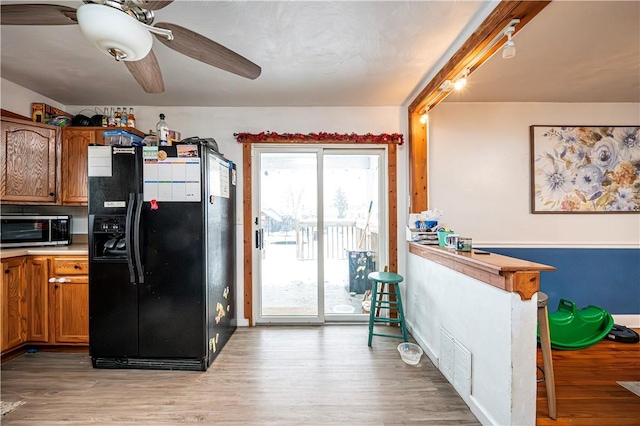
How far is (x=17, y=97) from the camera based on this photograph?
2.81 m

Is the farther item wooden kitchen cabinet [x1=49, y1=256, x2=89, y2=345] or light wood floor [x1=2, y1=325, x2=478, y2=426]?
wooden kitchen cabinet [x1=49, y1=256, x2=89, y2=345]

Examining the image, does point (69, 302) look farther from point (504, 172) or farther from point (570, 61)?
point (570, 61)

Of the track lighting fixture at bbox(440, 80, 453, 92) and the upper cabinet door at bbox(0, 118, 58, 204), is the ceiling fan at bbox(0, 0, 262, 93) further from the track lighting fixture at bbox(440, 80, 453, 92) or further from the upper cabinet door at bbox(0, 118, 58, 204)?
the upper cabinet door at bbox(0, 118, 58, 204)

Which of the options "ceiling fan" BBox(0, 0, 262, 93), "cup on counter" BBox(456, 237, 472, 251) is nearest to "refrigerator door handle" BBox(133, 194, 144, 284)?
"ceiling fan" BBox(0, 0, 262, 93)

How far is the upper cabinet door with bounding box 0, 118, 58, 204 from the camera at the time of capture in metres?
2.62

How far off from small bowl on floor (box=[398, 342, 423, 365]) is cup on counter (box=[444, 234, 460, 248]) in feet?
3.21

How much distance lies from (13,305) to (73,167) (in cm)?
140

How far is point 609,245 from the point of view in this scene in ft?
10.6

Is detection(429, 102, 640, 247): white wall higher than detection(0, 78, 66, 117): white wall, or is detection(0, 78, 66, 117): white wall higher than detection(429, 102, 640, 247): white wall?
detection(0, 78, 66, 117): white wall

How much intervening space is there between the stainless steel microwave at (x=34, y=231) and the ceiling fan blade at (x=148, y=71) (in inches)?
78.8

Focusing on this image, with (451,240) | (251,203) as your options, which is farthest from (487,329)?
(251,203)

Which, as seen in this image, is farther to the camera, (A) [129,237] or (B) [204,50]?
(A) [129,237]

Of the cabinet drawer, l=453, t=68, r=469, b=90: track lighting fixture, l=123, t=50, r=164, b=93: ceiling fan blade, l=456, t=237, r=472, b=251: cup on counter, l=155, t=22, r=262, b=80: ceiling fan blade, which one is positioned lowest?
the cabinet drawer

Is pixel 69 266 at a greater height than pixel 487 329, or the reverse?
pixel 69 266
